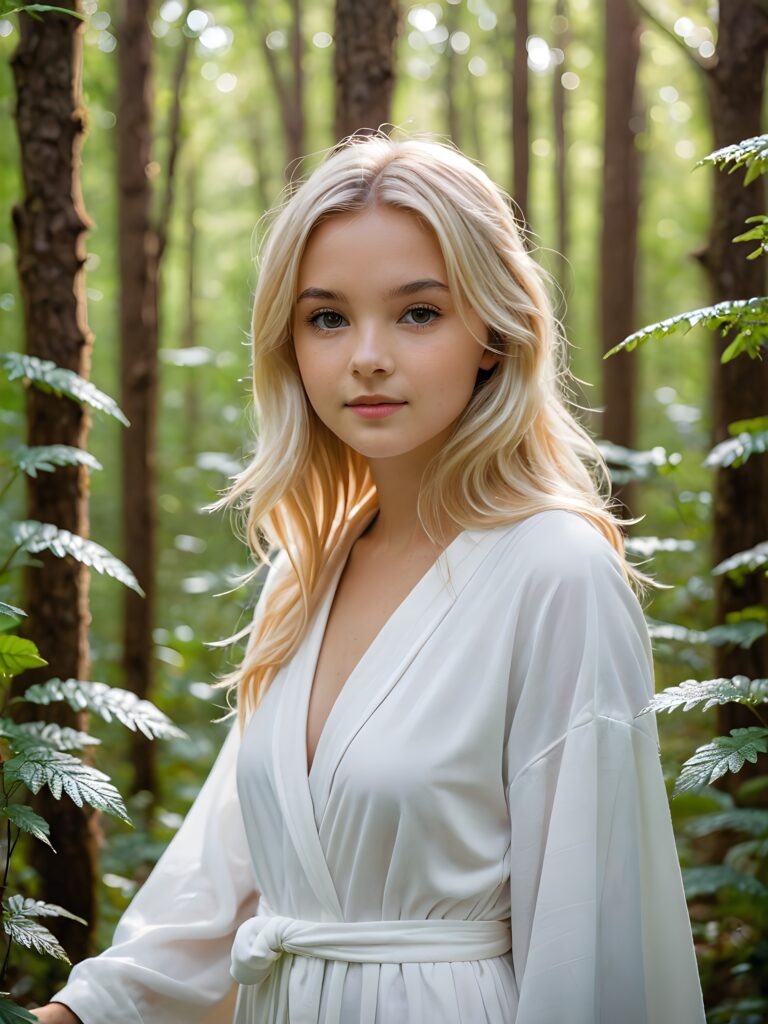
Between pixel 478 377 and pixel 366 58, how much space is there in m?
1.95

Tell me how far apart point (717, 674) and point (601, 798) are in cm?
254

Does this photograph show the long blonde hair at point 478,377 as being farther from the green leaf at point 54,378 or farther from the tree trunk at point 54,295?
the tree trunk at point 54,295

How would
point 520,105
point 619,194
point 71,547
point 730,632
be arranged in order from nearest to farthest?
point 71,547 → point 730,632 → point 520,105 → point 619,194

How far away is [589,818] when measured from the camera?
1.82 metres

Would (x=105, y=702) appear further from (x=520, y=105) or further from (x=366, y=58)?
(x=520, y=105)

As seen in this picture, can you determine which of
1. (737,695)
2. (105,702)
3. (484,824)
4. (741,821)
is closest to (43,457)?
(105,702)

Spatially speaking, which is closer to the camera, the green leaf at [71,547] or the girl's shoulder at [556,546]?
the girl's shoulder at [556,546]

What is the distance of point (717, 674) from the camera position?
4207 millimetres

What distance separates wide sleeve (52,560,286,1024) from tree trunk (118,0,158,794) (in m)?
A: 3.25

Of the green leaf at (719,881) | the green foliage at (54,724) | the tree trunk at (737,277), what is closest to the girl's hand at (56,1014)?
the green foliage at (54,724)

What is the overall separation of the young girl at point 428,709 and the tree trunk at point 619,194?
4.68m

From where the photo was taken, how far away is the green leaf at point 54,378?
256 cm

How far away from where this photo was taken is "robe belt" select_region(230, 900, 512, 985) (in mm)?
1961

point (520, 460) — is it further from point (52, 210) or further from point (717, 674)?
point (717, 674)
